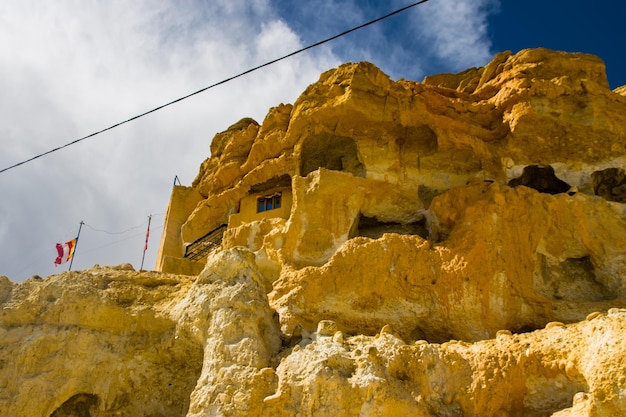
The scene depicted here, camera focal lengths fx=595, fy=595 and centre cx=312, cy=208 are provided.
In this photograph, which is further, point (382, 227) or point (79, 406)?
point (382, 227)

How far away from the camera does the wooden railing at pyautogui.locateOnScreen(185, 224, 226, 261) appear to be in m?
16.7

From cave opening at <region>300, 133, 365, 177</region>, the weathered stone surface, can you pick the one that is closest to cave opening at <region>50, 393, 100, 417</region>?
the weathered stone surface

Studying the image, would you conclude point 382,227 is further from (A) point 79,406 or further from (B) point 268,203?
(A) point 79,406

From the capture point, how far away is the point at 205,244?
16.8m

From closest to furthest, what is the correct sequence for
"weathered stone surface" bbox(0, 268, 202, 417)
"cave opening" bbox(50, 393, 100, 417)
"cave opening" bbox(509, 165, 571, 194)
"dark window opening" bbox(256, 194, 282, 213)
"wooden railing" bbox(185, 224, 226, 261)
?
"weathered stone surface" bbox(0, 268, 202, 417) → "cave opening" bbox(50, 393, 100, 417) → "cave opening" bbox(509, 165, 571, 194) → "dark window opening" bbox(256, 194, 282, 213) → "wooden railing" bbox(185, 224, 226, 261)

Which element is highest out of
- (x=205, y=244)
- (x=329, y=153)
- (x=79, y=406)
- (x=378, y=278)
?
(x=329, y=153)

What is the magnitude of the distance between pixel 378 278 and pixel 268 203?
17.9ft

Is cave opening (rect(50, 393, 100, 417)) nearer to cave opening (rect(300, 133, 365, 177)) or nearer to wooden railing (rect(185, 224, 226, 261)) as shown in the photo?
wooden railing (rect(185, 224, 226, 261))

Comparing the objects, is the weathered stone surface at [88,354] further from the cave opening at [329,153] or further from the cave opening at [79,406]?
the cave opening at [329,153]

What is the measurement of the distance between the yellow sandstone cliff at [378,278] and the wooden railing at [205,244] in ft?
0.26

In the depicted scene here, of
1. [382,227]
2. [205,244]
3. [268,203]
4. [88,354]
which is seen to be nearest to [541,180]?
[382,227]

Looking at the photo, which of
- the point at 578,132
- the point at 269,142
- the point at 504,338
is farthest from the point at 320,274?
the point at 578,132

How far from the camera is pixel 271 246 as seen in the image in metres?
12.8

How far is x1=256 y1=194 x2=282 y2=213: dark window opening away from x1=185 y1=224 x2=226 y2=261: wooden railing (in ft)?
5.23
